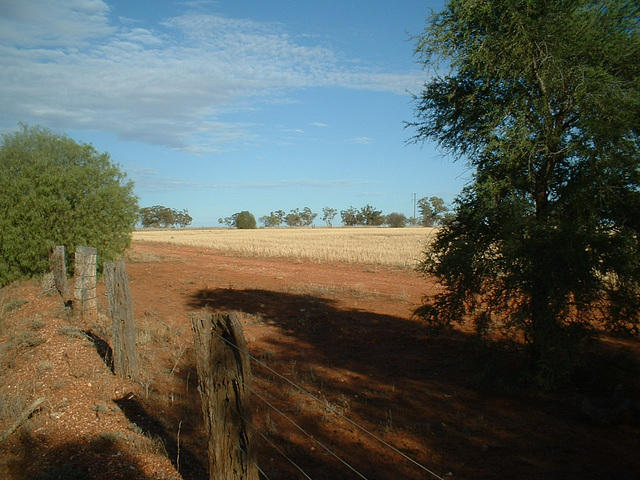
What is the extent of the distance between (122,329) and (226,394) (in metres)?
3.79

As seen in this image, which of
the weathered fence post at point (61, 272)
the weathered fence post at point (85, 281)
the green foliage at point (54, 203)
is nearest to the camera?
the weathered fence post at point (85, 281)

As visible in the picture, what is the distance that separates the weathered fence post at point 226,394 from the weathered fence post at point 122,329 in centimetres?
343

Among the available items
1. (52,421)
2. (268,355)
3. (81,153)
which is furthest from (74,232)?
(52,421)

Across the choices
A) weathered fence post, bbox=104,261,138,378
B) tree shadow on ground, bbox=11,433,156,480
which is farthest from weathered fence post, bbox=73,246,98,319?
tree shadow on ground, bbox=11,433,156,480

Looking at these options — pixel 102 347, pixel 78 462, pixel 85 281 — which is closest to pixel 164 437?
pixel 78 462

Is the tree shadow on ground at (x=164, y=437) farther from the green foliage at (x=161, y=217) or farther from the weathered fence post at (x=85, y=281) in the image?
the green foliage at (x=161, y=217)

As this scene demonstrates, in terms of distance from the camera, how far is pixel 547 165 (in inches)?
269

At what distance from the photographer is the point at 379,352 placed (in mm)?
9109

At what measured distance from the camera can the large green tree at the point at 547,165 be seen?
19.9 ft

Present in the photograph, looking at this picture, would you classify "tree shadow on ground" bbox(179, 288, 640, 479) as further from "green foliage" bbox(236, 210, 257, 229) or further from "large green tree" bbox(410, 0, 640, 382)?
"green foliage" bbox(236, 210, 257, 229)

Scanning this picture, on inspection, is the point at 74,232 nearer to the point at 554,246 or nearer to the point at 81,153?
the point at 81,153

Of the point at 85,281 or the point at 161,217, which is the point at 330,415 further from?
the point at 161,217

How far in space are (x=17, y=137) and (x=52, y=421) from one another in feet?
45.8

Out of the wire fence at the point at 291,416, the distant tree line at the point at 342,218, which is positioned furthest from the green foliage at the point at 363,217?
the wire fence at the point at 291,416
